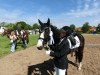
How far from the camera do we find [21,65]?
13.5m

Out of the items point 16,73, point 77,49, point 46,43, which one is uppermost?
point 46,43

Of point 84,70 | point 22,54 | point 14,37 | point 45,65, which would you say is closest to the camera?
point 84,70

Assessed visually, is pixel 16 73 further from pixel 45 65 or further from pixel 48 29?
pixel 48 29

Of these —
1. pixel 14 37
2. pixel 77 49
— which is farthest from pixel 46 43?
pixel 14 37

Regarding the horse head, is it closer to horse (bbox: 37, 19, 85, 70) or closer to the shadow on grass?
horse (bbox: 37, 19, 85, 70)

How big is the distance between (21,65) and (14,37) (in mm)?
8873

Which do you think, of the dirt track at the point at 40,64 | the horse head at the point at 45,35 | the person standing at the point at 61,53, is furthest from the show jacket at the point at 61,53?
the dirt track at the point at 40,64

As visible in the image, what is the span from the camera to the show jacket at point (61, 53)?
275 inches

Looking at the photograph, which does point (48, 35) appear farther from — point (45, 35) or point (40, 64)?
point (40, 64)

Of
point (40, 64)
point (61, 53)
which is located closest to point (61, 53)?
point (61, 53)

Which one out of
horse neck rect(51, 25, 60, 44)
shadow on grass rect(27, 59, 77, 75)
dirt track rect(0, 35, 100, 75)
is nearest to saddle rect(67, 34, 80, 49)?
dirt track rect(0, 35, 100, 75)

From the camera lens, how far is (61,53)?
7008 mm

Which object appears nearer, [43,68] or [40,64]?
[43,68]

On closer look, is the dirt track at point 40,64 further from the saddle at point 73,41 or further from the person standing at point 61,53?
the person standing at point 61,53
